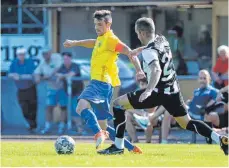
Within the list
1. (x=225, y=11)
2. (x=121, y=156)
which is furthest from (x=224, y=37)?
(x=121, y=156)

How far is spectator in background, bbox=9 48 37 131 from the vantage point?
23.4 meters

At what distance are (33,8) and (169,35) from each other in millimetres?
3642

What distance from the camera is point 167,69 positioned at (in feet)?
42.3

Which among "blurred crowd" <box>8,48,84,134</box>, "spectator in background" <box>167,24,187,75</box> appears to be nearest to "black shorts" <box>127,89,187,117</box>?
"blurred crowd" <box>8,48,84,134</box>

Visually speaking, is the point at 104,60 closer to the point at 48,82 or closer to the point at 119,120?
the point at 119,120

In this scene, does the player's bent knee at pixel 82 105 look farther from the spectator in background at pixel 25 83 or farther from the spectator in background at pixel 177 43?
the spectator in background at pixel 177 43

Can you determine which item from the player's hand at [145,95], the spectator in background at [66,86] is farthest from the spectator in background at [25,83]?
the player's hand at [145,95]

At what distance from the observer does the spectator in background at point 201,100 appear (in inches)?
780

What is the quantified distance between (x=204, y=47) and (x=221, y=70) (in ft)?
12.6

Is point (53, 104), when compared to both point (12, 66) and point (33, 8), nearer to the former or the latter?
point (12, 66)

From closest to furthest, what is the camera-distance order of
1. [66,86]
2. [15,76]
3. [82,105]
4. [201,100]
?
[82,105] < [201,100] < [66,86] < [15,76]

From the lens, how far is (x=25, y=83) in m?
23.5

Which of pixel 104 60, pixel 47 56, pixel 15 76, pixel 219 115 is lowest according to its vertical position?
pixel 219 115

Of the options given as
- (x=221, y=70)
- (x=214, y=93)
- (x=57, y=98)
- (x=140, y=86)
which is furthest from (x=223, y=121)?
(x=57, y=98)
